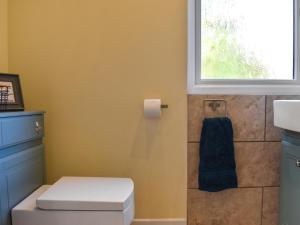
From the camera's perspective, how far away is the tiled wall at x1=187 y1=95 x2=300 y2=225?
189cm

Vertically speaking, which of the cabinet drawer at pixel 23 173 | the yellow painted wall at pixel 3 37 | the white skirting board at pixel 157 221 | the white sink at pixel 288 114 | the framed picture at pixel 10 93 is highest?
the yellow painted wall at pixel 3 37

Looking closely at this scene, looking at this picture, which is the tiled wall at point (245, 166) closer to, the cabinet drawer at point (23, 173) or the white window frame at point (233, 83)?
the white window frame at point (233, 83)

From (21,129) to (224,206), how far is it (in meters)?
1.39

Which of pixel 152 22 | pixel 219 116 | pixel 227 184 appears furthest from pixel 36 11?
pixel 227 184

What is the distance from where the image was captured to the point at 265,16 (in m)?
2.01

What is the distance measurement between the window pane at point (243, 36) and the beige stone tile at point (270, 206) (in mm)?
805

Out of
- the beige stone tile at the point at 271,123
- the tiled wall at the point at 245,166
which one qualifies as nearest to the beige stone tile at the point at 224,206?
the tiled wall at the point at 245,166

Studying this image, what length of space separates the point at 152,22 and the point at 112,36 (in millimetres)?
277

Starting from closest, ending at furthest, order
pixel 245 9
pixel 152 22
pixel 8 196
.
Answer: pixel 8 196, pixel 152 22, pixel 245 9

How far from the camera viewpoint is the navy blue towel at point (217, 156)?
1.83 meters

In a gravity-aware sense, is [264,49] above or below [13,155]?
above

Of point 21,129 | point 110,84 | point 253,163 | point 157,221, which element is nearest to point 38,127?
point 21,129

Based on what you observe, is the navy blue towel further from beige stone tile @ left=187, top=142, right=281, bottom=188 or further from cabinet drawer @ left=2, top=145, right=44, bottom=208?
Result: cabinet drawer @ left=2, top=145, right=44, bottom=208

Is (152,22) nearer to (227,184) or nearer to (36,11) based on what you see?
(36,11)
